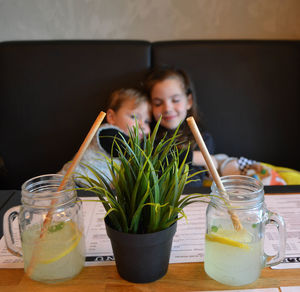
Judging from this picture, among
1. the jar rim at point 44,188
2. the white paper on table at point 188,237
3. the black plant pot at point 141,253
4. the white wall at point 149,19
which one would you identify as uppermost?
the white wall at point 149,19

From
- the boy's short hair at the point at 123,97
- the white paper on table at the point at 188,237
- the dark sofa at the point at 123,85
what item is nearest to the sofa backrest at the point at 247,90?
the dark sofa at the point at 123,85

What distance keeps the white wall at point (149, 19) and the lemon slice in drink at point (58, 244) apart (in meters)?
1.40

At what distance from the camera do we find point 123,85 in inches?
65.4

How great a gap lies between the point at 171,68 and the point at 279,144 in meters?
0.67

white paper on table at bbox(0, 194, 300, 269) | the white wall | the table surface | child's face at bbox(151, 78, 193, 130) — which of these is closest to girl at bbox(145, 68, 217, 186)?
child's face at bbox(151, 78, 193, 130)

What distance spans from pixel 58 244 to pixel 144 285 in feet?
0.59

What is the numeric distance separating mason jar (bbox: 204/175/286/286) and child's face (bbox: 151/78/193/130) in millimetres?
1035

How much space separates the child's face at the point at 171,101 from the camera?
5.49ft

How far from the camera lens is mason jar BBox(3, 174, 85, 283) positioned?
64 centimetres

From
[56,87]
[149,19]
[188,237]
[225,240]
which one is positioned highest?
[149,19]

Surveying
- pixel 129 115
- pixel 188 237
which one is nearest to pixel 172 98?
pixel 129 115

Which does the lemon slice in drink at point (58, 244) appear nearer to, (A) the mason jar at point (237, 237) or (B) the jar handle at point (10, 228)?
(B) the jar handle at point (10, 228)

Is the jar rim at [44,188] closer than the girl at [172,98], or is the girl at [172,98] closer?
the jar rim at [44,188]

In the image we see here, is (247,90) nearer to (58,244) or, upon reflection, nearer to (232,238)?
(232,238)
